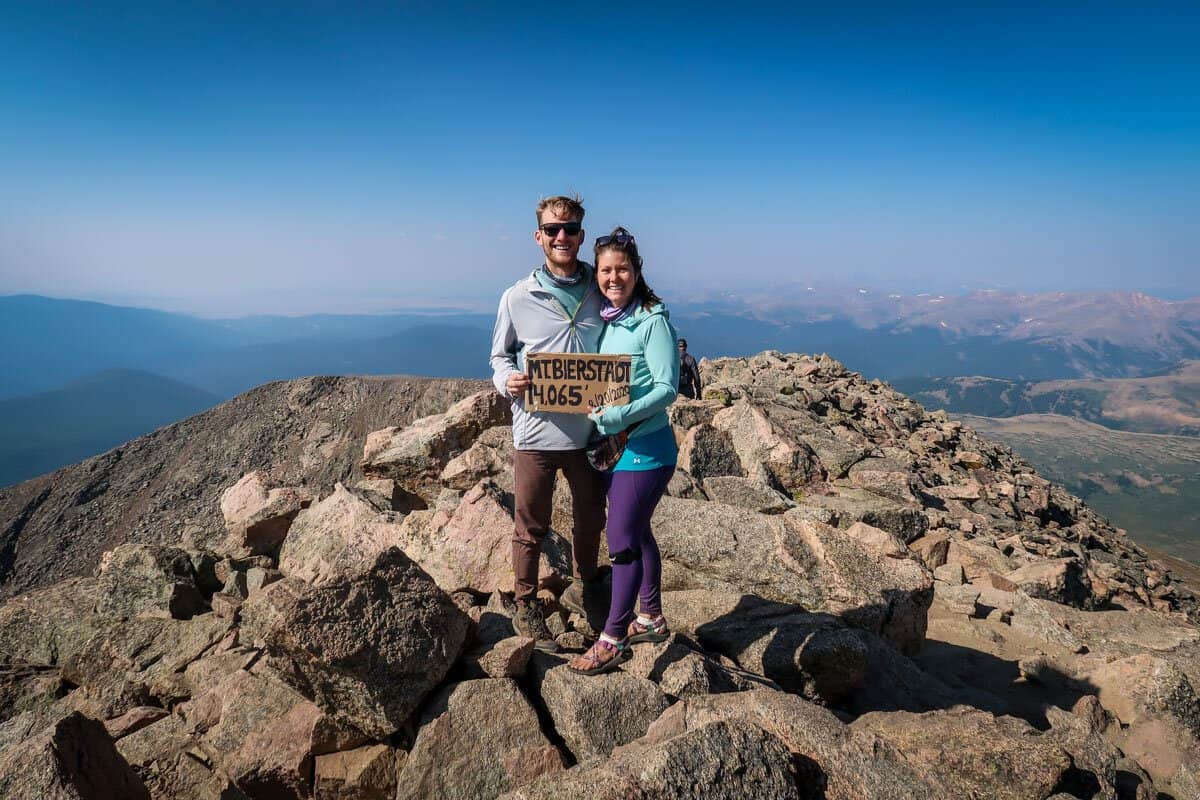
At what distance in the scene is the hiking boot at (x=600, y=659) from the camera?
4809 mm

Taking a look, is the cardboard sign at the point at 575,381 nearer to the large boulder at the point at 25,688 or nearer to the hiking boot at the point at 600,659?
the hiking boot at the point at 600,659

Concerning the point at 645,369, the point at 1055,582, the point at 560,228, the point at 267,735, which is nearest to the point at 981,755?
the point at 645,369

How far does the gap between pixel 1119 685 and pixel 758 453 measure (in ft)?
23.0

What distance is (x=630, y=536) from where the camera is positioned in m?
4.83

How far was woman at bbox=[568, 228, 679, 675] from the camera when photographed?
4.53 meters

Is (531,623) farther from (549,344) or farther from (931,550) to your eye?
(931,550)

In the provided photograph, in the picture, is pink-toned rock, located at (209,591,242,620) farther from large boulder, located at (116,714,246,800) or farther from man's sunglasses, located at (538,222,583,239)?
man's sunglasses, located at (538,222,583,239)

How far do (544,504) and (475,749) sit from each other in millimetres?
2055

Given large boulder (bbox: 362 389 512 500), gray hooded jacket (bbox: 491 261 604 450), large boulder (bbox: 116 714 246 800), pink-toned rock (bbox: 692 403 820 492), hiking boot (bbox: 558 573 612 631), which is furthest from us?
pink-toned rock (bbox: 692 403 820 492)

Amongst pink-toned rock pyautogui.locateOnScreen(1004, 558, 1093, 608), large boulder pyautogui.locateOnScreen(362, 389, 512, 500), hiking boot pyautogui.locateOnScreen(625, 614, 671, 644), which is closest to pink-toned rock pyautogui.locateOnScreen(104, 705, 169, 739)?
hiking boot pyautogui.locateOnScreen(625, 614, 671, 644)

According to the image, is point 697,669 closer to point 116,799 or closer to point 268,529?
point 116,799

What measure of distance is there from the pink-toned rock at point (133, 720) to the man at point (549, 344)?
4006mm

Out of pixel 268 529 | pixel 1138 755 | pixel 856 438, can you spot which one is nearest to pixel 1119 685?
pixel 1138 755

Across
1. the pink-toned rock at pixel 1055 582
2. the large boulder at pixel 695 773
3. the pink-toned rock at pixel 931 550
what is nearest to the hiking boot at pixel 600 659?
the large boulder at pixel 695 773
